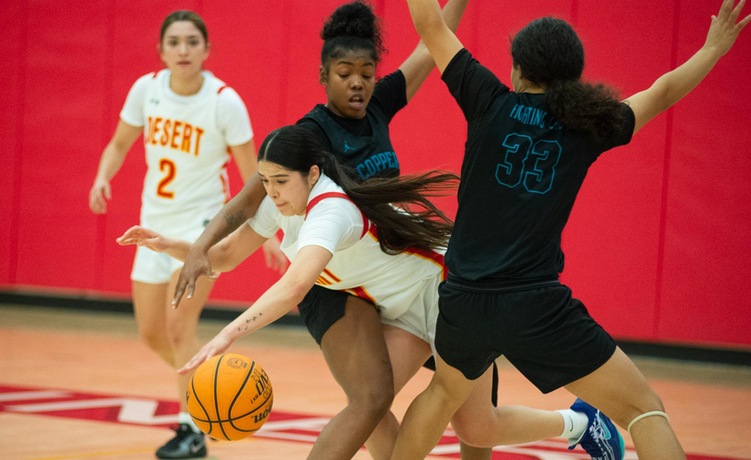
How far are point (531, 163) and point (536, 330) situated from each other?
54 centimetres

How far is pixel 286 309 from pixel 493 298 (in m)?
0.68

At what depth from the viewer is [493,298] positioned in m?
3.42

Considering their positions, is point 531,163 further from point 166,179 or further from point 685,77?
point 166,179

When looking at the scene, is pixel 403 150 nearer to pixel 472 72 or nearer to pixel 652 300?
pixel 652 300

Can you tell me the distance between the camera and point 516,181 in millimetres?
3379

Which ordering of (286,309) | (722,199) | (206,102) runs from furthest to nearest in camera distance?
(722,199) < (206,102) < (286,309)

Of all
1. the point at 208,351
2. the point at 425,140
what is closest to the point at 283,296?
the point at 208,351

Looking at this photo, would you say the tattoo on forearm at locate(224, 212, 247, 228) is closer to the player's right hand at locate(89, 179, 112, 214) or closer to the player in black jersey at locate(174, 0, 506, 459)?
the player in black jersey at locate(174, 0, 506, 459)

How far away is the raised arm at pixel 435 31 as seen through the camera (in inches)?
141

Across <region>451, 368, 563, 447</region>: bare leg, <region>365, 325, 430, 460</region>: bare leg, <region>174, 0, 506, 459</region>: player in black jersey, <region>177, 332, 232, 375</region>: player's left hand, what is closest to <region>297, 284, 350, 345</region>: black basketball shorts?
<region>174, 0, 506, 459</region>: player in black jersey

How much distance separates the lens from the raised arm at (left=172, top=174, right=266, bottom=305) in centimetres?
393

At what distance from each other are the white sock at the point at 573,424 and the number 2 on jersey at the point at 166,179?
2533mm

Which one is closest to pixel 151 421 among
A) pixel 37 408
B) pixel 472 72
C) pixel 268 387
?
pixel 37 408

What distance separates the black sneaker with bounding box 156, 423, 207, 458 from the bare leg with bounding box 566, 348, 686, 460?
99.5 inches
